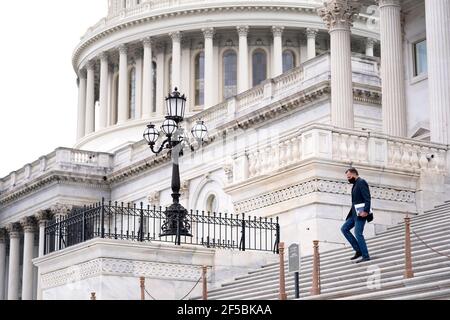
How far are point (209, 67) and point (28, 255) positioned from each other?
67.9ft

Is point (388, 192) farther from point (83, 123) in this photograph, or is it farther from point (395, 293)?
point (83, 123)

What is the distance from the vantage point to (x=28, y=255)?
67000 mm

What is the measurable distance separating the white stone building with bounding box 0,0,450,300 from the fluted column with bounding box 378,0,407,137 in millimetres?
49

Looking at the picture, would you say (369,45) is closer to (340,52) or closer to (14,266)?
(14,266)

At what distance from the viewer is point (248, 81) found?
77.7 meters

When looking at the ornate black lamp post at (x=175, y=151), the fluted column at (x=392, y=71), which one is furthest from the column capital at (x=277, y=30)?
the ornate black lamp post at (x=175, y=151)

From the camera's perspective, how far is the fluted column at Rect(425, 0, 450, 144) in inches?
1265

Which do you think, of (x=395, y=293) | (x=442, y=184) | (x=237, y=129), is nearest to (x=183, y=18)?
(x=237, y=129)

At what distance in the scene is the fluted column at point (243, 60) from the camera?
77.4 m

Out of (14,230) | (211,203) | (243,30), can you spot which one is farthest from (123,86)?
(211,203)

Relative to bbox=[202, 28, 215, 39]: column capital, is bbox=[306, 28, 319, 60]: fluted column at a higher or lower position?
lower

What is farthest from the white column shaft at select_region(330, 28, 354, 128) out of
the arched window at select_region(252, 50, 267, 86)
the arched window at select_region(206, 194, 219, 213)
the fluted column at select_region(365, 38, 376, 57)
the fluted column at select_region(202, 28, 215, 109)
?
the fluted column at select_region(365, 38, 376, 57)

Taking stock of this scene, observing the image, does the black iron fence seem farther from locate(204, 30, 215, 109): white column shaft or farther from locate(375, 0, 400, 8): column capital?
locate(204, 30, 215, 109): white column shaft

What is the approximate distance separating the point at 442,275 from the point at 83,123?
7559 cm
